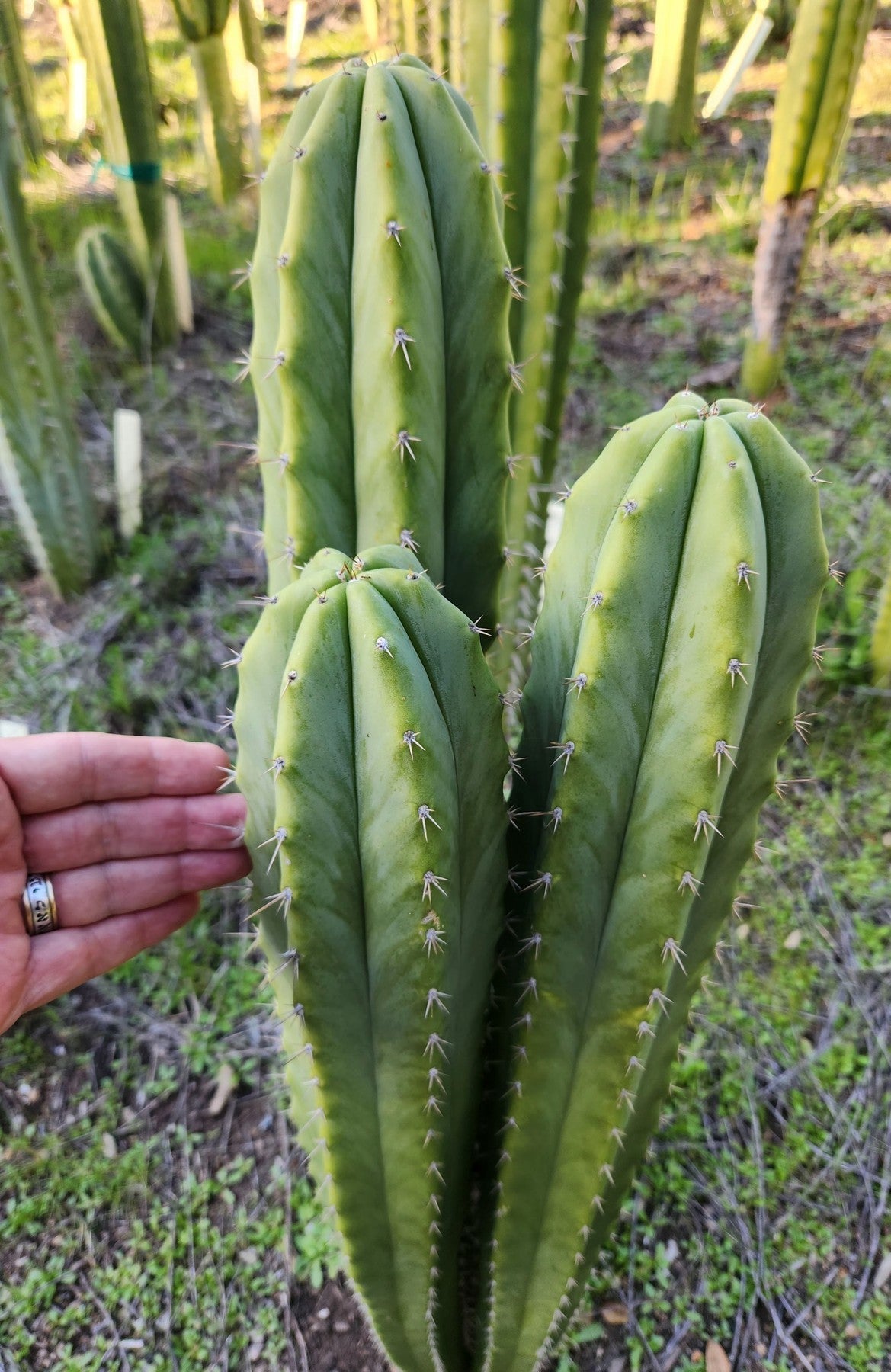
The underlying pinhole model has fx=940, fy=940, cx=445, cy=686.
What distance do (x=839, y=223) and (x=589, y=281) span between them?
1217mm

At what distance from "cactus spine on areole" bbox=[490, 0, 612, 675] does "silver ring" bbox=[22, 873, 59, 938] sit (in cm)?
99

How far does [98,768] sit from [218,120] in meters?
4.24

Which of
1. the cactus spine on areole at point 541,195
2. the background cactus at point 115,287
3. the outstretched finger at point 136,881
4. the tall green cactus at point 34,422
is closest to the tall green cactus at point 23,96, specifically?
the background cactus at point 115,287

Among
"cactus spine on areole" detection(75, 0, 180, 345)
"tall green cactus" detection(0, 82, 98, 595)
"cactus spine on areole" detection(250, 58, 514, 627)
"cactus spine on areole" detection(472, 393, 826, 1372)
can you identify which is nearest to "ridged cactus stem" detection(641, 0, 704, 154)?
"cactus spine on areole" detection(75, 0, 180, 345)

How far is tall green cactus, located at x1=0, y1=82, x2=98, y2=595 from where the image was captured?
2.56m

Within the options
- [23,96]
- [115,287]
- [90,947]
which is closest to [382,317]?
[90,947]

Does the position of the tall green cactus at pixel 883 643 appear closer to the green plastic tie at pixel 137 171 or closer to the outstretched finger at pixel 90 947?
the outstretched finger at pixel 90 947

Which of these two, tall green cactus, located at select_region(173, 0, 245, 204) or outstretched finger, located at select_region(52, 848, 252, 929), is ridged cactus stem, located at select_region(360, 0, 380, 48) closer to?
tall green cactus, located at select_region(173, 0, 245, 204)

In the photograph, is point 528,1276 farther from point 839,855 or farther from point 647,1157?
point 839,855

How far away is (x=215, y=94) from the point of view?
447 cm

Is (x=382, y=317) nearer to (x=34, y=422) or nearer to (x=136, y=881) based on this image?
(x=136, y=881)

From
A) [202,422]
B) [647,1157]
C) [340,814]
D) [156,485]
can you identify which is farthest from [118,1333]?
[202,422]

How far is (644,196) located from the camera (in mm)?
4730

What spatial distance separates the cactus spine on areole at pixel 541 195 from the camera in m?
1.73
